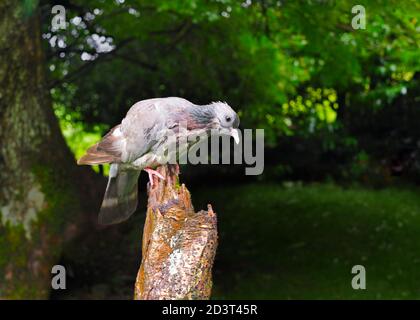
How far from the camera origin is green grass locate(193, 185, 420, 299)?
7527 mm

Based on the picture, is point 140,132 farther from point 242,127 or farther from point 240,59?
point 242,127

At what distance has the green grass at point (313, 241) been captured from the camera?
753cm

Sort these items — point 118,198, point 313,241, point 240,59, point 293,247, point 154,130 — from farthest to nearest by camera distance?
point 313,241, point 293,247, point 240,59, point 118,198, point 154,130

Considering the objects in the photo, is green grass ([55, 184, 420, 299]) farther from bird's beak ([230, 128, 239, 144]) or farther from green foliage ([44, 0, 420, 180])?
bird's beak ([230, 128, 239, 144])

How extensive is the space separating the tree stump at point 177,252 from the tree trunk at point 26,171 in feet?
10.2

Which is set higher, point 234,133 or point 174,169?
point 234,133

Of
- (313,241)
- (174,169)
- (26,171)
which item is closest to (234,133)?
(174,169)

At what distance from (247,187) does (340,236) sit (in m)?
2.76

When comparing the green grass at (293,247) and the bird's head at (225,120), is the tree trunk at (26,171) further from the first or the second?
the bird's head at (225,120)

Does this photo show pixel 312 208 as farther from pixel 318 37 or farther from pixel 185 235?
pixel 185 235

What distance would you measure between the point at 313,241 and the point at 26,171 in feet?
13.9

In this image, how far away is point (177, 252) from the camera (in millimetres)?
3000

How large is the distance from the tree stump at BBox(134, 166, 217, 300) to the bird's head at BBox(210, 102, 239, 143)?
497 mm

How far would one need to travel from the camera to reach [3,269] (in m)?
6.14
